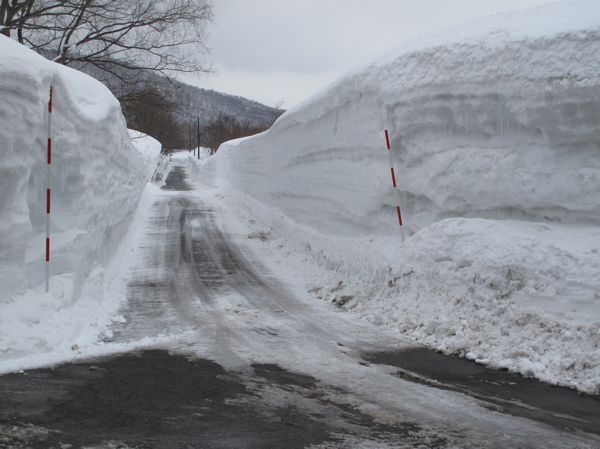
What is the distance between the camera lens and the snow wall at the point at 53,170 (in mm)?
5871

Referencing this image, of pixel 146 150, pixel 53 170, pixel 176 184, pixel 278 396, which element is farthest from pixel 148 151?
pixel 278 396

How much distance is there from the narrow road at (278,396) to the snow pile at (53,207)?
626 mm

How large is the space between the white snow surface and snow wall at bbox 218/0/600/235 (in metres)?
0.02

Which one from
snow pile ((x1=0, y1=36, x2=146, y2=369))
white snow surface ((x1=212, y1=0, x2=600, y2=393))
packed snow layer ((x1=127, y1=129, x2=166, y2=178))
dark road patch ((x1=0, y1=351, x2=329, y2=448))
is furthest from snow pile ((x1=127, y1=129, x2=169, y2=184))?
dark road patch ((x1=0, y1=351, x2=329, y2=448))

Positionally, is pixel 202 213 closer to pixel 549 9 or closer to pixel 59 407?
pixel 549 9

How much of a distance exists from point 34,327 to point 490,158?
576 centimetres

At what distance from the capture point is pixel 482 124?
751 cm

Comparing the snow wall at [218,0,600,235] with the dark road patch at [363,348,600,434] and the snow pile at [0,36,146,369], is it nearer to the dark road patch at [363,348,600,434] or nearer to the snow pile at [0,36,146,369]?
the dark road patch at [363,348,600,434]

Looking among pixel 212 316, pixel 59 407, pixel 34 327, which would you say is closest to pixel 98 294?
pixel 212 316

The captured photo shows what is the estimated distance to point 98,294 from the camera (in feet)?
26.8

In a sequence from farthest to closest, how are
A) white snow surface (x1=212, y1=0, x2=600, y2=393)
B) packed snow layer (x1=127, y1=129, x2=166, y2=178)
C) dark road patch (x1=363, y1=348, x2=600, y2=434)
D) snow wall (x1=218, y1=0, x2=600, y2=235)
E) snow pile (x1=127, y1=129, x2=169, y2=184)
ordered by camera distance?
snow pile (x1=127, y1=129, x2=169, y2=184) → packed snow layer (x1=127, y1=129, x2=166, y2=178) → snow wall (x1=218, y1=0, x2=600, y2=235) → white snow surface (x1=212, y1=0, x2=600, y2=393) → dark road patch (x1=363, y1=348, x2=600, y2=434)

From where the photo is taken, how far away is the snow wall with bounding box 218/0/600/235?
6.32 meters

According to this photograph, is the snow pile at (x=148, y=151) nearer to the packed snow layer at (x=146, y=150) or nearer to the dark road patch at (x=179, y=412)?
the packed snow layer at (x=146, y=150)

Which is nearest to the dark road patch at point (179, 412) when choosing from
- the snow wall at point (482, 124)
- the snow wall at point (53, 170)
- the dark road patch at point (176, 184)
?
the snow wall at point (53, 170)
